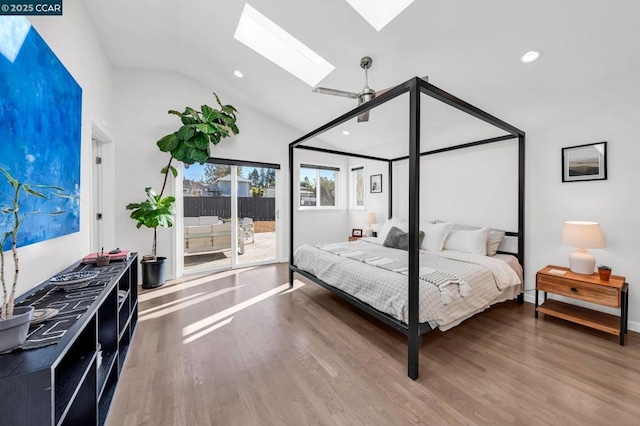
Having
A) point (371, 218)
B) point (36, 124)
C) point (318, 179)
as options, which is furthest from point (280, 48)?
point (371, 218)

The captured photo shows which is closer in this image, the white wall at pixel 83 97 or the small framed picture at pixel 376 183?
the white wall at pixel 83 97

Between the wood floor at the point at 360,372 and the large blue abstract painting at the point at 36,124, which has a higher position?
the large blue abstract painting at the point at 36,124

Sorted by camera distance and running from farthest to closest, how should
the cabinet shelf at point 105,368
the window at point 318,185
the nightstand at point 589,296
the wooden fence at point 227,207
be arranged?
the window at point 318,185 → the wooden fence at point 227,207 → the nightstand at point 589,296 → the cabinet shelf at point 105,368

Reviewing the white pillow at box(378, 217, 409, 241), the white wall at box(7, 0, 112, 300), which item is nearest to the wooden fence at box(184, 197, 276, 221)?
the white wall at box(7, 0, 112, 300)

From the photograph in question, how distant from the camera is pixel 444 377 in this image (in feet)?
6.12

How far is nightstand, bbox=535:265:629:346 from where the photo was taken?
2.25m

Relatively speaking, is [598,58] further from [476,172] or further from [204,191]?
[204,191]

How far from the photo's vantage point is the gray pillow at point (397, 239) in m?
3.61

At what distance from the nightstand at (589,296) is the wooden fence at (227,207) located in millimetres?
4175

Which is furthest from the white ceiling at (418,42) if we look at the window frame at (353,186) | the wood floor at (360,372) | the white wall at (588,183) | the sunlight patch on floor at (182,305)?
the sunlight patch on floor at (182,305)

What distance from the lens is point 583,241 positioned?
2420 millimetres

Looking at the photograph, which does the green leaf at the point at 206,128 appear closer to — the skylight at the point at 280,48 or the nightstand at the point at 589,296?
the skylight at the point at 280,48

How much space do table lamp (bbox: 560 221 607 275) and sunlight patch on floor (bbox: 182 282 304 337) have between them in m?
3.12

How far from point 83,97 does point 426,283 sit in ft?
11.7
